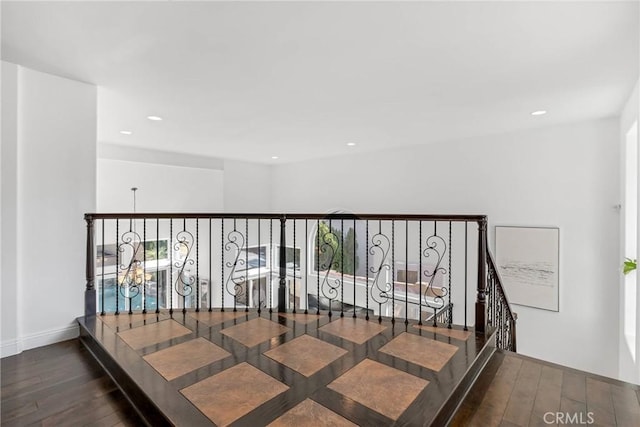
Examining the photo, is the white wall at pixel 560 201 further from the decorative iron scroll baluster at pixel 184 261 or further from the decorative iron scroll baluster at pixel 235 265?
the decorative iron scroll baluster at pixel 184 261

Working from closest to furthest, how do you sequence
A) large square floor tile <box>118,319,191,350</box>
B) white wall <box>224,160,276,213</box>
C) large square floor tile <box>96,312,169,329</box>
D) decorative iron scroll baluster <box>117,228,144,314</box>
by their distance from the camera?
large square floor tile <box>118,319,191,350</box>, large square floor tile <box>96,312,169,329</box>, decorative iron scroll baluster <box>117,228,144,314</box>, white wall <box>224,160,276,213</box>

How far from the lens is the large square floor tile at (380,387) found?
1.75 meters

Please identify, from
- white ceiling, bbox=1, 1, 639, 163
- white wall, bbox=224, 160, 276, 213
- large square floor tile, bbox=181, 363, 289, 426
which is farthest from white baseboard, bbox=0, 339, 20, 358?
white wall, bbox=224, 160, 276, 213

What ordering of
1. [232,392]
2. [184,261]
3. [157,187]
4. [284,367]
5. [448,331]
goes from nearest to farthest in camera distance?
1. [232,392]
2. [284,367]
3. [448,331]
4. [184,261]
5. [157,187]

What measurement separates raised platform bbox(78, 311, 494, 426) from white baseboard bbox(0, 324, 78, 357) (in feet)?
0.54

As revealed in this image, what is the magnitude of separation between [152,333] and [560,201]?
555 centimetres

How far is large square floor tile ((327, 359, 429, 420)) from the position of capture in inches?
68.8

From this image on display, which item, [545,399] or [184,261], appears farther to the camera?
[184,261]

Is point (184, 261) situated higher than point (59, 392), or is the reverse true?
point (184, 261)

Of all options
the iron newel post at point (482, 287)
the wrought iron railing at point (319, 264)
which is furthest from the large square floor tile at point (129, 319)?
the iron newel post at point (482, 287)

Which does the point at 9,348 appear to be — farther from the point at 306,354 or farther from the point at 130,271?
the point at 130,271

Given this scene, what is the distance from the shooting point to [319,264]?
238 inches

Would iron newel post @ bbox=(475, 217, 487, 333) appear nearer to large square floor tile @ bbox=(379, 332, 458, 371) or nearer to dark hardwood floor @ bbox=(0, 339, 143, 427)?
large square floor tile @ bbox=(379, 332, 458, 371)

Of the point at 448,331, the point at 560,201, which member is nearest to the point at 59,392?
the point at 448,331
